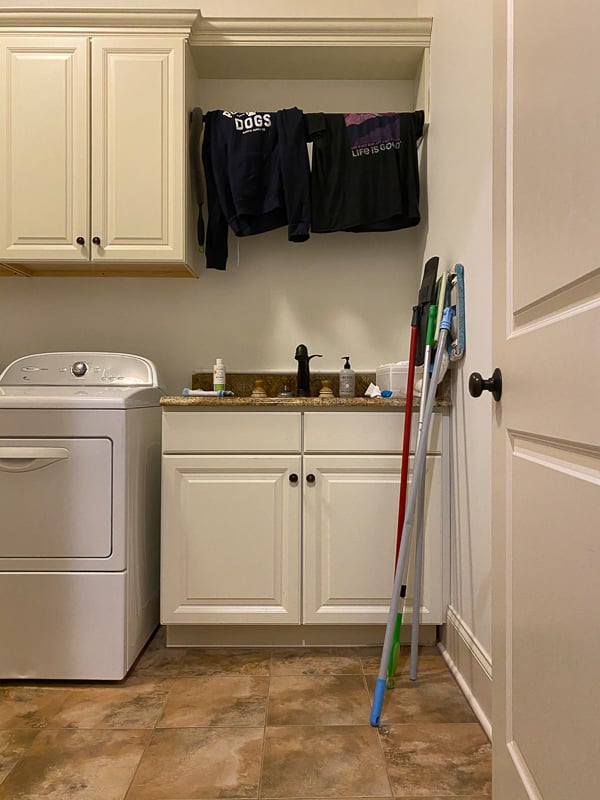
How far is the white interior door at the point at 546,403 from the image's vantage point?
684 millimetres

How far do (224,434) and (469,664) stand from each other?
40.5 inches

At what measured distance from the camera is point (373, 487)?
1938 millimetres

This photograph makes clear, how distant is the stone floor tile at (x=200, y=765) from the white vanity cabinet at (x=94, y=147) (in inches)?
63.2

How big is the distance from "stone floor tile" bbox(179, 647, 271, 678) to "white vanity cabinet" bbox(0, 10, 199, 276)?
1.43 m

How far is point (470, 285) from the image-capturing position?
1.70 m

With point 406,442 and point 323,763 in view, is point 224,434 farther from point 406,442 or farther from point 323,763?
point 323,763

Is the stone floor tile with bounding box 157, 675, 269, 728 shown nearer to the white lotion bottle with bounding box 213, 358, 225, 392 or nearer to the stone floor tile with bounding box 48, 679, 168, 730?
the stone floor tile with bounding box 48, 679, 168, 730

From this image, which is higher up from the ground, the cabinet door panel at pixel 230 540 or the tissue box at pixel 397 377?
the tissue box at pixel 397 377

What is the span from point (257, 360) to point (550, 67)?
1826mm

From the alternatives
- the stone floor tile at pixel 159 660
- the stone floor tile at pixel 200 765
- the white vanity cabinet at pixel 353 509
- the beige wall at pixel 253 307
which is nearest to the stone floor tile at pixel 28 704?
the stone floor tile at pixel 159 660

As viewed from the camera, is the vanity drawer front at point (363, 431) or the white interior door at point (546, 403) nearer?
the white interior door at point (546, 403)

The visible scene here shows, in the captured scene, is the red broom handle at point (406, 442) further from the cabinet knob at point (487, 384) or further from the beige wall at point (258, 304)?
the cabinet knob at point (487, 384)

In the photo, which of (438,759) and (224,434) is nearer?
(438,759)

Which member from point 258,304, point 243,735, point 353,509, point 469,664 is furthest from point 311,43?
point 243,735
